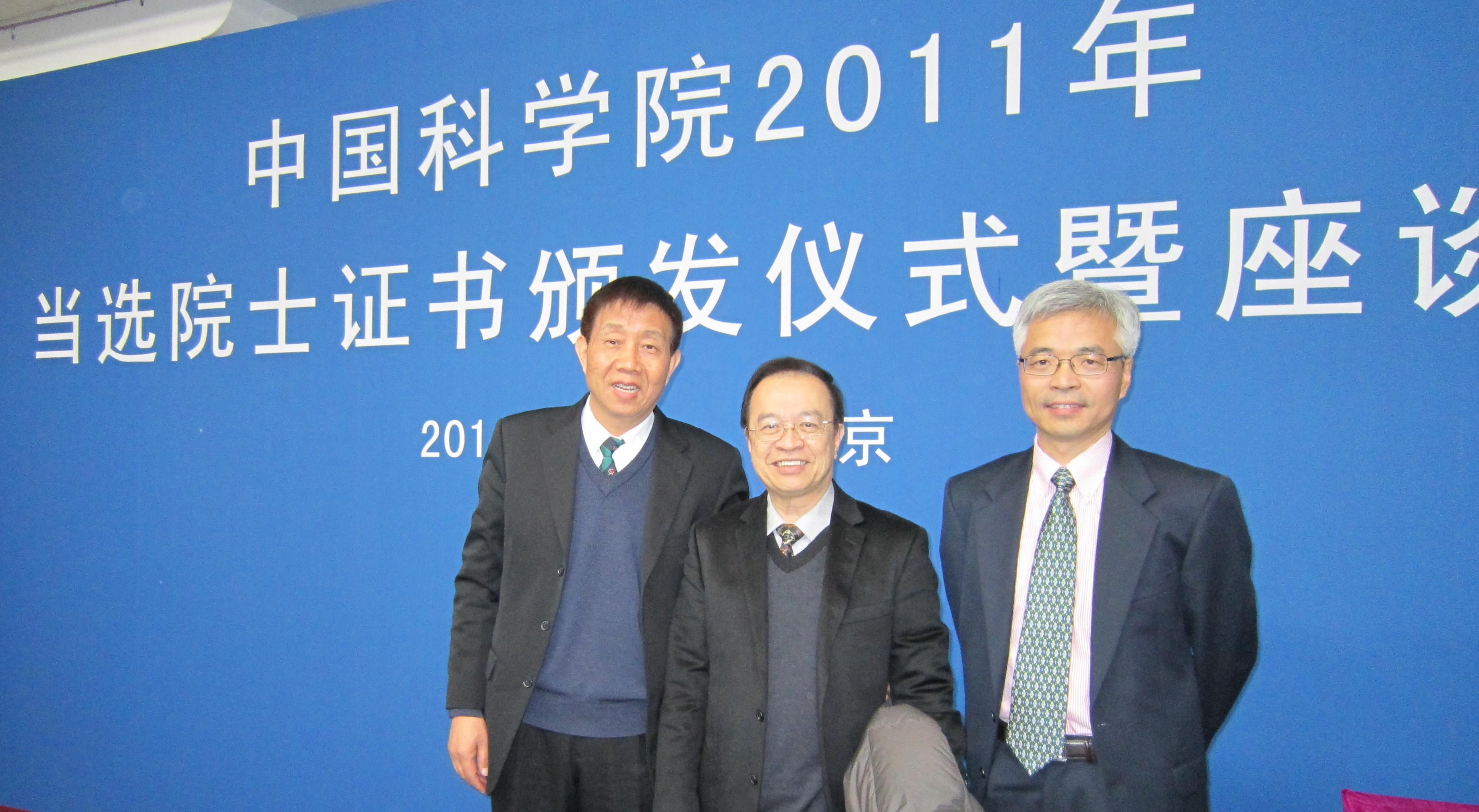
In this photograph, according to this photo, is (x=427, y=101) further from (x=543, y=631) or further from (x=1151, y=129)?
(x=1151, y=129)

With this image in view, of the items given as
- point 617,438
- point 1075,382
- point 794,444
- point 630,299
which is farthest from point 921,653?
point 630,299

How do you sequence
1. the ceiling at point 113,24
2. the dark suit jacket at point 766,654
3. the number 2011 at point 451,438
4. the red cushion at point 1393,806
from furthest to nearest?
1. the ceiling at point 113,24
2. the number 2011 at point 451,438
3. the dark suit jacket at point 766,654
4. the red cushion at point 1393,806

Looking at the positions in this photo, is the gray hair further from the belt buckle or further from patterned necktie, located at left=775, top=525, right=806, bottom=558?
the belt buckle

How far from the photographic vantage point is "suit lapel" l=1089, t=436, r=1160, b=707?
148 cm

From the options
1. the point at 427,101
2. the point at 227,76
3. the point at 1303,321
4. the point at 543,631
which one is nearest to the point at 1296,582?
the point at 1303,321

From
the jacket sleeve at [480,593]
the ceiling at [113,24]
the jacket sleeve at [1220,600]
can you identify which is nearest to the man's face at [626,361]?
the jacket sleeve at [480,593]

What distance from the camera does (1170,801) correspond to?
1469 millimetres

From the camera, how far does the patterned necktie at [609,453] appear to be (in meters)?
1.87

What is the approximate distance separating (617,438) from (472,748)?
0.70m

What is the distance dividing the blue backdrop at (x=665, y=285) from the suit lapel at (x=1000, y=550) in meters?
0.60

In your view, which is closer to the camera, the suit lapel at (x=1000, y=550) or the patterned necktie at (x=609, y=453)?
the suit lapel at (x=1000, y=550)

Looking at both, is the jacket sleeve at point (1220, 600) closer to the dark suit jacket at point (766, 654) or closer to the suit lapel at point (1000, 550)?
the suit lapel at point (1000, 550)

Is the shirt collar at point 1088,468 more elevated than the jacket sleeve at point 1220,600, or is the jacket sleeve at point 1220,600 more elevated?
the shirt collar at point 1088,468

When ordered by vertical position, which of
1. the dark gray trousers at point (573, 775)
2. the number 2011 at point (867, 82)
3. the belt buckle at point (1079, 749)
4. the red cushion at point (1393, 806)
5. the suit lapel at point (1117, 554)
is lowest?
the dark gray trousers at point (573, 775)
